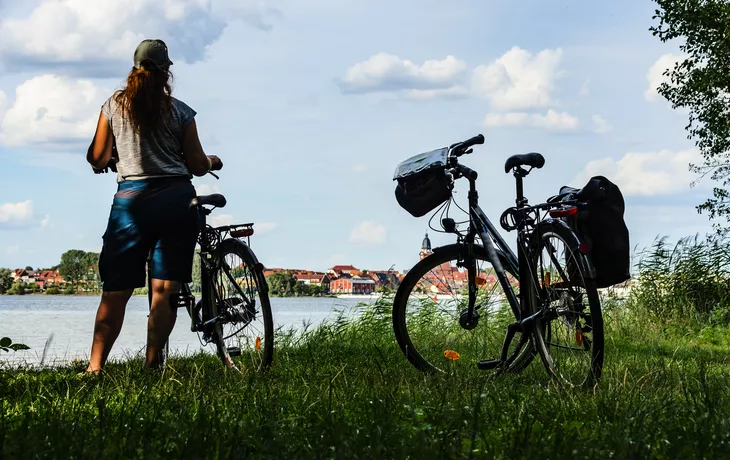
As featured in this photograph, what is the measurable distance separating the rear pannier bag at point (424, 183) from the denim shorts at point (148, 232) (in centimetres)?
128

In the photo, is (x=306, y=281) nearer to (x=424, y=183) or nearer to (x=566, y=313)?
(x=424, y=183)

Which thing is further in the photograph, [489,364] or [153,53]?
[153,53]

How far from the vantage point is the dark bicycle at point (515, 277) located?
4.59 m

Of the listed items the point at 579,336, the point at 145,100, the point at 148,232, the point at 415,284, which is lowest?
the point at 579,336

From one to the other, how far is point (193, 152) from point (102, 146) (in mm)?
545

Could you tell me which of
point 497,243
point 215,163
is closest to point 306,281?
point 215,163

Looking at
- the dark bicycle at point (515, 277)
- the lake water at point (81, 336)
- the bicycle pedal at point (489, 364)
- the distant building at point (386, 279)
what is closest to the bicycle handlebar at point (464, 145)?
the dark bicycle at point (515, 277)

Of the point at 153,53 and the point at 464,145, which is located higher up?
the point at 153,53

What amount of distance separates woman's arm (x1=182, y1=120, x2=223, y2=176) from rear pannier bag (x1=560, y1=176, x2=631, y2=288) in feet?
7.43

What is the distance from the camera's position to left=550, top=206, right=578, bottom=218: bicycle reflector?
4527mm

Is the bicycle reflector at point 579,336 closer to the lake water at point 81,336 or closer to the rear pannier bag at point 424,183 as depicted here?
the rear pannier bag at point 424,183

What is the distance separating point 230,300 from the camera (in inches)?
218

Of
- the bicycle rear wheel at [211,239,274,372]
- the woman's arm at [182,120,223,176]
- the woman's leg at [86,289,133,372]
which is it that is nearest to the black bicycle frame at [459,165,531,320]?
the bicycle rear wheel at [211,239,274,372]

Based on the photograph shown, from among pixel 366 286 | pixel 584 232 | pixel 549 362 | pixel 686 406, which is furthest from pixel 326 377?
pixel 366 286
